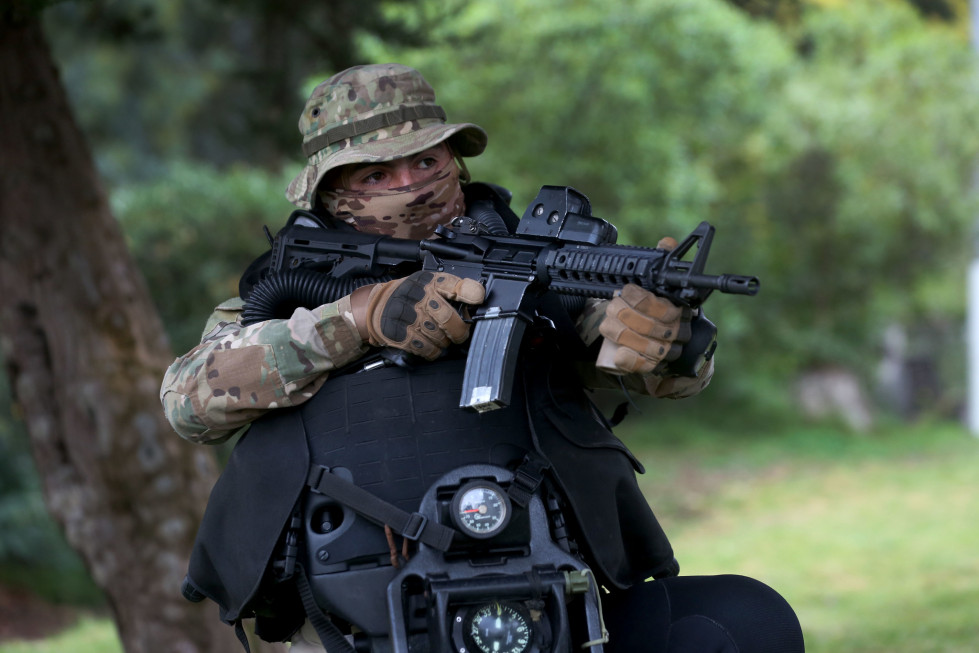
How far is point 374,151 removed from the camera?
295cm

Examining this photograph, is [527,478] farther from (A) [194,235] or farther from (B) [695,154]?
(B) [695,154]

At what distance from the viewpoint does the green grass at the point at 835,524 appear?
659cm

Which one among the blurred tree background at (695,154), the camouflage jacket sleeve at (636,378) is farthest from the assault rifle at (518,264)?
the blurred tree background at (695,154)

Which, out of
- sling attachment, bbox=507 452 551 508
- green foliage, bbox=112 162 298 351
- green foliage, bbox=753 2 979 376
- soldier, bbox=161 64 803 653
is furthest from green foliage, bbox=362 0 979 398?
sling attachment, bbox=507 452 551 508

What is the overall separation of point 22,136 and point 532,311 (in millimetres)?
2597

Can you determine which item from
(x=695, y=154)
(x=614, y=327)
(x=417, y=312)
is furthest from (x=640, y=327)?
(x=695, y=154)

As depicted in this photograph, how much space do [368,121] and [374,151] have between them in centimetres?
11

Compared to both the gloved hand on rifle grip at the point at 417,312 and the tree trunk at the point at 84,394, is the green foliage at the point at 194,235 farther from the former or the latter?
the gloved hand on rifle grip at the point at 417,312

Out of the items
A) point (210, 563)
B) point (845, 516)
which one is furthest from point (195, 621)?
point (845, 516)

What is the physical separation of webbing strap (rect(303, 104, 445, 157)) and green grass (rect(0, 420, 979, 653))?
13.0 ft

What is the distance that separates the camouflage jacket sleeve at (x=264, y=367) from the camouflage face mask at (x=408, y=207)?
38 cm

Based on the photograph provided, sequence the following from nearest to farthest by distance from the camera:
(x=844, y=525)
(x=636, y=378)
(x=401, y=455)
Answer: (x=401, y=455), (x=636, y=378), (x=844, y=525)

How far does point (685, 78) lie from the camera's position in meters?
12.4

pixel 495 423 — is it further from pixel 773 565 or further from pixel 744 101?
pixel 744 101
